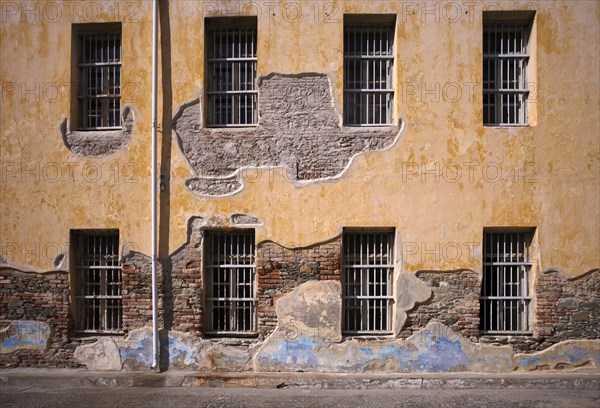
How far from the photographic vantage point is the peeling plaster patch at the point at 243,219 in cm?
723

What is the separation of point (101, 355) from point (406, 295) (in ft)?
15.6

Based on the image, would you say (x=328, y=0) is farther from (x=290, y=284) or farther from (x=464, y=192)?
(x=290, y=284)

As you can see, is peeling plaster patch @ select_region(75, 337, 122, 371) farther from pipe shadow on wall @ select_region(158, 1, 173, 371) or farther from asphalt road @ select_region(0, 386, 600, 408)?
pipe shadow on wall @ select_region(158, 1, 173, 371)

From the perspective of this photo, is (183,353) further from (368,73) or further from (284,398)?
(368,73)

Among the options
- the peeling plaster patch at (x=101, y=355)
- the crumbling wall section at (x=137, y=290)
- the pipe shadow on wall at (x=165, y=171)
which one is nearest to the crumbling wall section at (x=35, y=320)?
the peeling plaster patch at (x=101, y=355)

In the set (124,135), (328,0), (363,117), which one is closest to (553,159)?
(363,117)

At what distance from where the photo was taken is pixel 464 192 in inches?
281

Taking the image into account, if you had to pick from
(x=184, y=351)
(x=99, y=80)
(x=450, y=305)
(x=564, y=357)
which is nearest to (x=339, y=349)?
(x=450, y=305)

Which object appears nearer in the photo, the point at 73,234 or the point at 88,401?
the point at 88,401

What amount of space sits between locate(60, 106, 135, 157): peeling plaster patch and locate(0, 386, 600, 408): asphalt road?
11.7 feet

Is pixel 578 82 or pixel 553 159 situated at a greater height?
→ pixel 578 82

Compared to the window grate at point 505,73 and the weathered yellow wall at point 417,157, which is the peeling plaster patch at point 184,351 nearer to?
the weathered yellow wall at point 417,157

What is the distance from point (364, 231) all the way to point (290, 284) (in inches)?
54.8

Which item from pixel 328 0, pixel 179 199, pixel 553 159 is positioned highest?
pixel 328 0
